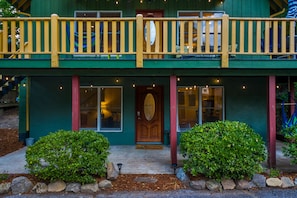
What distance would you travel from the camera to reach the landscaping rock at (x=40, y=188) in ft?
17.5

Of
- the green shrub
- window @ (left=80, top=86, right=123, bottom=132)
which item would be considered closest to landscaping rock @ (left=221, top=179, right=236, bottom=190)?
the green shrub

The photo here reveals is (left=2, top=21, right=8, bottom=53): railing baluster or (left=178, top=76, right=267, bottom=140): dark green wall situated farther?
(left=178, top=76, right=267, bottom=140): dark green wall

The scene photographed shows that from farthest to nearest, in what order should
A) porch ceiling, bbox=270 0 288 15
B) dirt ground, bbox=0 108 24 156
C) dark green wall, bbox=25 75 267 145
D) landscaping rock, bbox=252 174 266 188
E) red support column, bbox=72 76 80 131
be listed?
dark green wall, bbox=25 75 267 145, porch ceiling, bbox=270 0 288 15, dirt ground, bbox=0 108 24 156, red support column, bbox=72 76 80 131, landscaping rock, bbox=252 174 266 188

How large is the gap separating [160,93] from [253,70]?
3907mm

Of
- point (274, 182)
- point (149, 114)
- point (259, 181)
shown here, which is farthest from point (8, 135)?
point (274, 182)

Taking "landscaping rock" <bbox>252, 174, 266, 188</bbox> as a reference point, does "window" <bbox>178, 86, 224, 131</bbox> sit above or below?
above

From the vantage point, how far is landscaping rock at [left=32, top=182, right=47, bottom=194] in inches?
211

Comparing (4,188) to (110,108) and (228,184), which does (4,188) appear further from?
(110,108)

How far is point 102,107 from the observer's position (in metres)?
9.98

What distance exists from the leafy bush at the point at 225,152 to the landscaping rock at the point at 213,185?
11 cm

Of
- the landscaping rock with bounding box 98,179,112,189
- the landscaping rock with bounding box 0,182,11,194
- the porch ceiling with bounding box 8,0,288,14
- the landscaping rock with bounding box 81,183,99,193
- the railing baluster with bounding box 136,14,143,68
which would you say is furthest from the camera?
the porch ceiling with bounding box 8,0,288,14

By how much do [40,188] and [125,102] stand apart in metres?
5.01

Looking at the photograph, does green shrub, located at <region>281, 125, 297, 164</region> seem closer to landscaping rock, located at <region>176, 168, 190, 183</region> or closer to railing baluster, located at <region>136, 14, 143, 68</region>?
landscaping rock, located at <region>176, 168, 190, 183</region>

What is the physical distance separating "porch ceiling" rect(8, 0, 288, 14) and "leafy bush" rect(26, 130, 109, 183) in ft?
22.2
